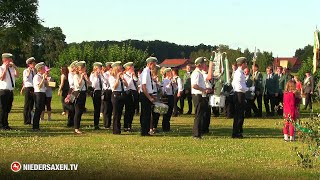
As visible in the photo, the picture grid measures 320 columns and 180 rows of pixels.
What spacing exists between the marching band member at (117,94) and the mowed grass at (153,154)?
403mm

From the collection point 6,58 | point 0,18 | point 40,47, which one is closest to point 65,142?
point 6,58

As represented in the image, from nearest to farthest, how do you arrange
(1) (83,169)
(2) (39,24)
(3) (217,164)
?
1. (1) (83,169)
2. (3) (217,164)
3. (2) (39,24)

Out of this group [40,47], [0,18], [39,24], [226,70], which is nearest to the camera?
[226,70]

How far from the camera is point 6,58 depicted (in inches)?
646

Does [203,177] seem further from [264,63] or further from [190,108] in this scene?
[264,63]

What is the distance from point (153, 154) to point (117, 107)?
4.62m

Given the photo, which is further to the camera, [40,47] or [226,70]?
[40,47]

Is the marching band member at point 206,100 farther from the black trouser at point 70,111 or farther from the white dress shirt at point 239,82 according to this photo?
the black trouser at point 70,111

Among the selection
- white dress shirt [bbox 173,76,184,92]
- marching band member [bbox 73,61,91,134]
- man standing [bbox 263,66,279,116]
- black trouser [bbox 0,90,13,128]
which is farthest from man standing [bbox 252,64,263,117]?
black trouser [bbox 0,90,13,128]

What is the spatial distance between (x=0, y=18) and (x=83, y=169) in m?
25.9

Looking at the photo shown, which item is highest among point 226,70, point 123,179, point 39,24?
point 39,24

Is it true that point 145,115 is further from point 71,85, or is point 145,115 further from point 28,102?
point 28,102

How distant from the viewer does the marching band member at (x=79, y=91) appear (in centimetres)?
1598

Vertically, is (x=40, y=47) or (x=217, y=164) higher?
(x=40, y=47)
